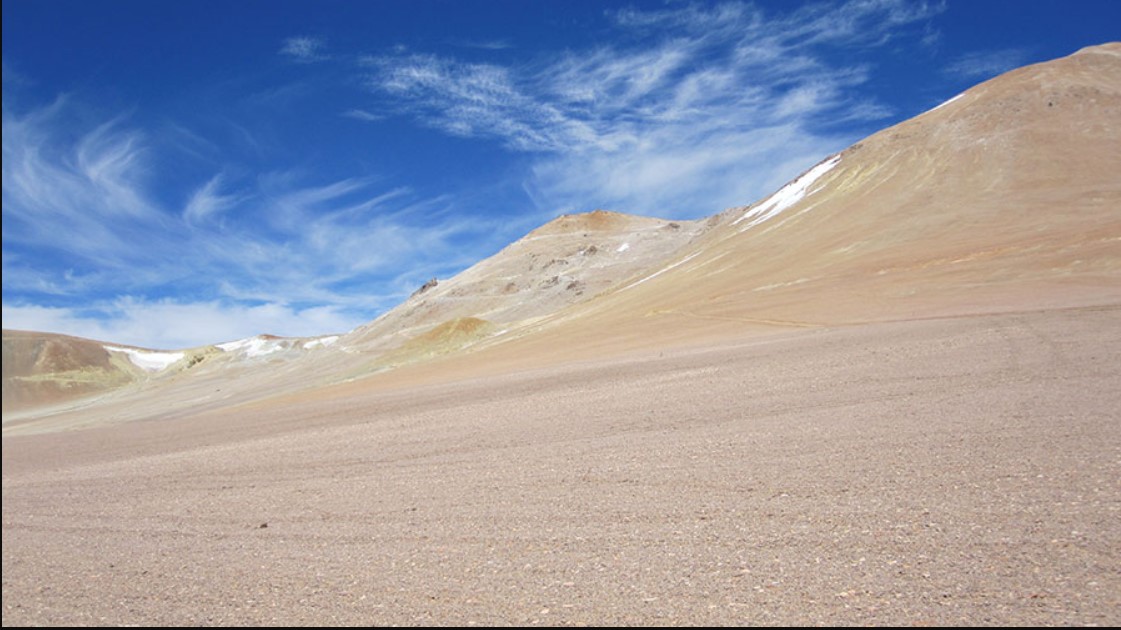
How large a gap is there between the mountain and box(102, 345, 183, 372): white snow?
2911cm

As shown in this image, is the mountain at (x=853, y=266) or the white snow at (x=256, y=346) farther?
the white snow at (x=256, y=346)

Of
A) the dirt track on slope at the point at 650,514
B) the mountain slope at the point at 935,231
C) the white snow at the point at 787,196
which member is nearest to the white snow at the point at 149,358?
the mountain slope at the point at 935,231

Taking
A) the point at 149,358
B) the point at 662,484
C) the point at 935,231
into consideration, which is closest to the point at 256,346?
the point at 149,358

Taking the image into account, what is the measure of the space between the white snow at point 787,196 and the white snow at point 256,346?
5542 centimetres

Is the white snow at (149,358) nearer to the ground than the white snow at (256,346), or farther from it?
farther from it

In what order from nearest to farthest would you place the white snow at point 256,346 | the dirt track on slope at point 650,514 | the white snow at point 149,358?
the dirt track on slope at point 650,514
the white snow at point 256,346
the white snow at point 149,358

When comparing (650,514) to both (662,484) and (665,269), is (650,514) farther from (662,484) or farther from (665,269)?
(665,269)

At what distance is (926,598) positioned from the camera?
452 centimetres

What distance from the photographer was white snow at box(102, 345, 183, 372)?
319ft

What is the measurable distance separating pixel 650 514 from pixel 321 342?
3305 inches

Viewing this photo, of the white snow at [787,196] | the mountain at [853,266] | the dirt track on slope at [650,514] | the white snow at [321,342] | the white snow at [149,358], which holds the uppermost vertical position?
the white snow at [149,358]

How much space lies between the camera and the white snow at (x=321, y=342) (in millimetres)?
82875

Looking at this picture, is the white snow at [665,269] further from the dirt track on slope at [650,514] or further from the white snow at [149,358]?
the white snow at [149,358]

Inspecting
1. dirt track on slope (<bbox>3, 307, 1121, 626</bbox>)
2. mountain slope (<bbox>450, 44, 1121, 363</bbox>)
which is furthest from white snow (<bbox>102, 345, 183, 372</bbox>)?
dirt track on slope (<bbox>3, 307, 1121, 626</bbox>)
